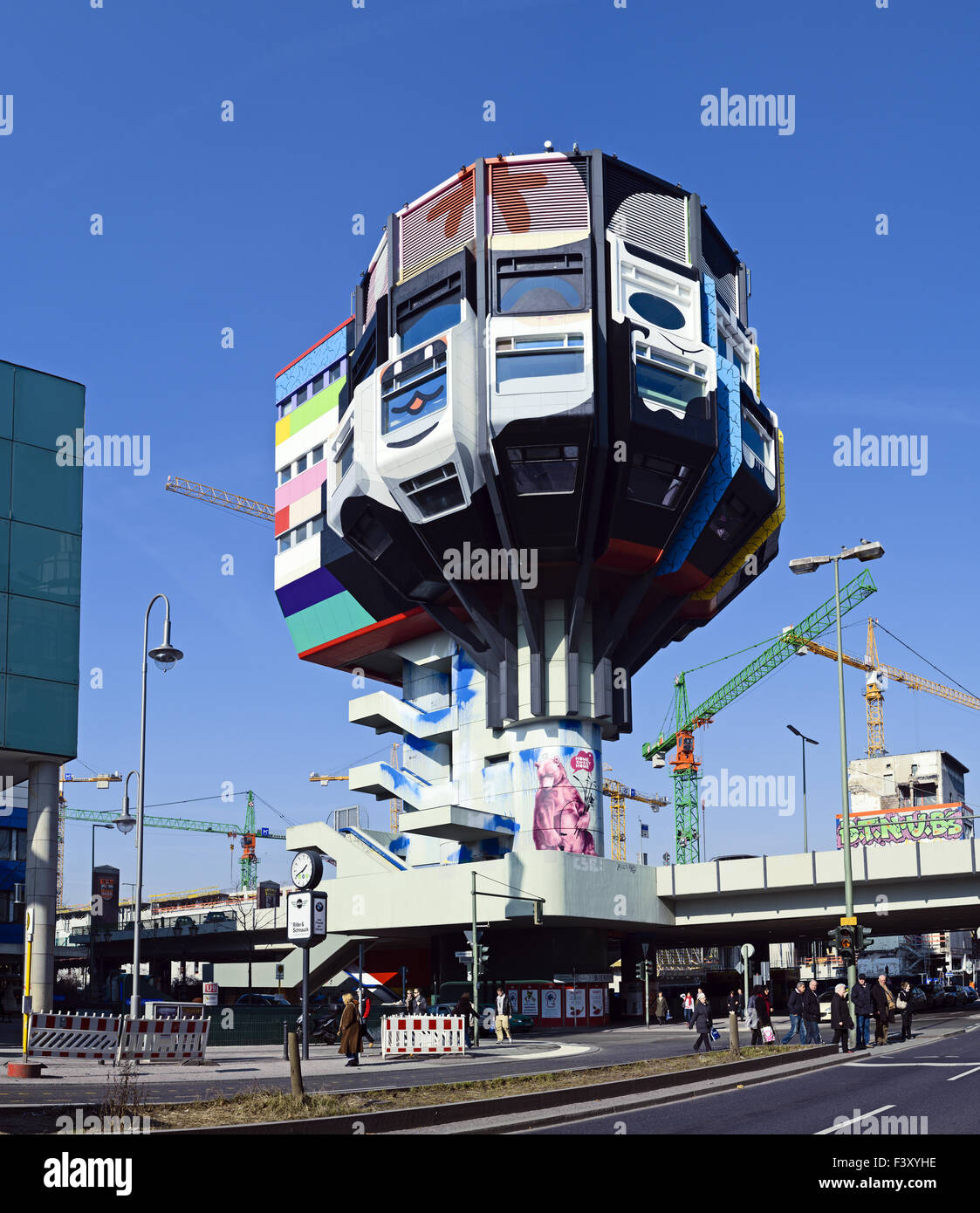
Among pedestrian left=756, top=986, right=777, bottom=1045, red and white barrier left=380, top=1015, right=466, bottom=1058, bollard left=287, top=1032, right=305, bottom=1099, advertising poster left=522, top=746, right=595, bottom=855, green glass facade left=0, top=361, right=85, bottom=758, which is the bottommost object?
red and white barrier left=380, top=1015, right=466, bottom=1058

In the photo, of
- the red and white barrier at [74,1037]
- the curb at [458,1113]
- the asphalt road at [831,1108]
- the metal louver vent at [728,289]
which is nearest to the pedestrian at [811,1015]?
the asphalt road at [831,1108]

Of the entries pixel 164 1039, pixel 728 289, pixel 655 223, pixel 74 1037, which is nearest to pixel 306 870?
pixel 164 1039

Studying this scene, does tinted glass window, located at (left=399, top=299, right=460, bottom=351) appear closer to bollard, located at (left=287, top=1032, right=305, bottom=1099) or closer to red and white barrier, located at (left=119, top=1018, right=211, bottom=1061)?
red and white barrier, located at (left=119, top=1018, right=211, bottom=1061)

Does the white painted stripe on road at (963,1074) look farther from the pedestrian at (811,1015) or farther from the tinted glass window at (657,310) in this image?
the tinted glass window at (657,310)

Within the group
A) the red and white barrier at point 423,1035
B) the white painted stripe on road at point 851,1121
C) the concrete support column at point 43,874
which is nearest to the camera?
the white painted stripe on road at point 851,1121

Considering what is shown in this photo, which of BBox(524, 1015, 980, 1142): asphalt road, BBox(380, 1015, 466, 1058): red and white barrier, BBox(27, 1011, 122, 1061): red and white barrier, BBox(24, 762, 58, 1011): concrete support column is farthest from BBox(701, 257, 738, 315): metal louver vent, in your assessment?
BBox(27, 1011, 122, 1061): red and white barrier
